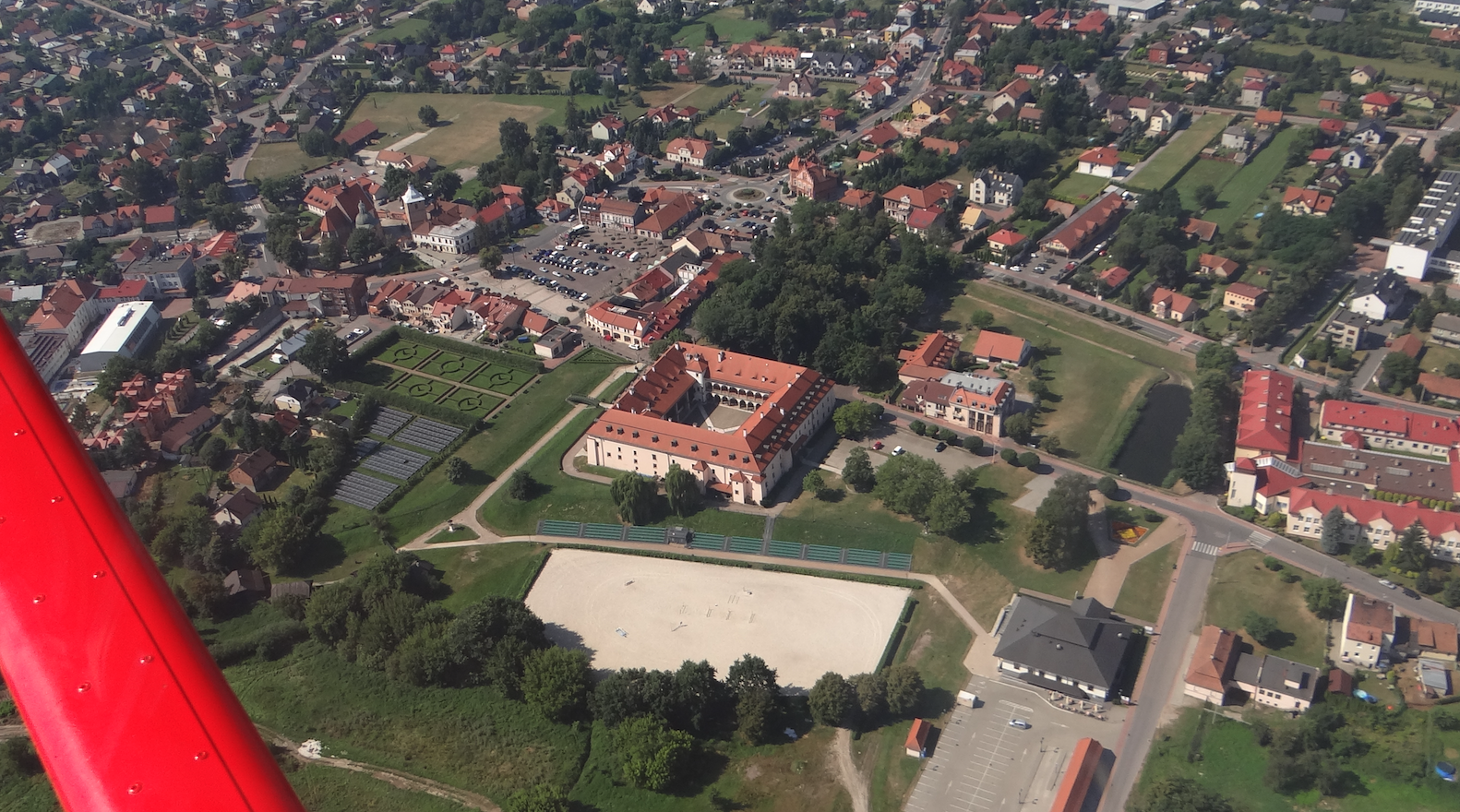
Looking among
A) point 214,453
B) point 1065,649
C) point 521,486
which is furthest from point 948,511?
point 214,453

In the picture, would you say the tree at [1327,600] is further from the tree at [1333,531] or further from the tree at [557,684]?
the tree at [557,684]

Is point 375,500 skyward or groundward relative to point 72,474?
groundward

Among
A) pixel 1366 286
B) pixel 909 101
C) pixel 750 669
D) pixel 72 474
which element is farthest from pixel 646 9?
pixel 72 474

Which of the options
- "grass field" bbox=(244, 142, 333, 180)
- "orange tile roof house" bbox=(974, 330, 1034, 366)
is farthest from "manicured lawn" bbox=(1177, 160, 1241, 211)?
"grass field" bbox=(244, 142, 333, 180)

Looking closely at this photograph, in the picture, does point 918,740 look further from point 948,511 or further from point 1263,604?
point 1263,604

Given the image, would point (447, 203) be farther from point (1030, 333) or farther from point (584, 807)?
point (584, 807)

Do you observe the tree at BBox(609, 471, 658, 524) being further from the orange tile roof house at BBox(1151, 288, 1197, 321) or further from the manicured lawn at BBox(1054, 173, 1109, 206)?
the manicured lawn at BBox(1054, 173, 1109, 206)
